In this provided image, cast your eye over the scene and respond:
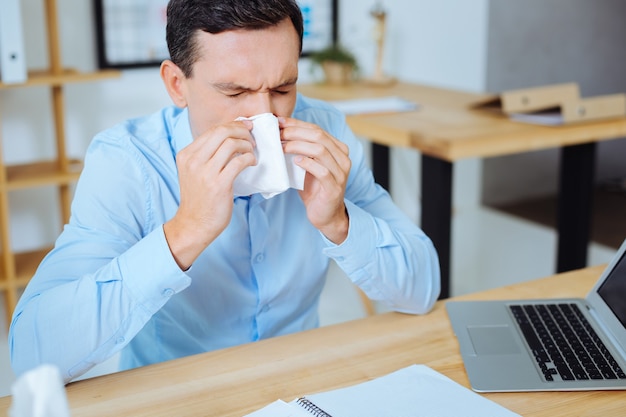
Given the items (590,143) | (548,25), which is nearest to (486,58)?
(548,25)

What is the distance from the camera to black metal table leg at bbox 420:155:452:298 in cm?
235

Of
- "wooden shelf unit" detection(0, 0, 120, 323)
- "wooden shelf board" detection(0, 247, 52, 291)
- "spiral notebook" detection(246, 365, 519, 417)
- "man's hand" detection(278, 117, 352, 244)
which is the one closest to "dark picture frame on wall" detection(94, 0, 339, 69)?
"wooden shelf unit" detection(0, 0, 120, 323)

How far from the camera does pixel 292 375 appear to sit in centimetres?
110

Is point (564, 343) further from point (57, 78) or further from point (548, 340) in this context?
point (57, 78)

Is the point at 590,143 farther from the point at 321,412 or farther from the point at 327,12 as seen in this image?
the point at 321,412

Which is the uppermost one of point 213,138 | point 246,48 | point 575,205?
point 246,48

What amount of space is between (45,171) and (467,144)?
5.37ft

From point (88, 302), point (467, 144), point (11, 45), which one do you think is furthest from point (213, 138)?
point (11, 45)

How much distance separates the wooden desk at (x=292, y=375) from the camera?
3.35 ft

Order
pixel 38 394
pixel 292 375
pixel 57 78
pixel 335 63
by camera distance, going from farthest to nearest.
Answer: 1. pixel 335 63
2. pixel 57 78
3. pixel 292 375
4. pixel 38 394

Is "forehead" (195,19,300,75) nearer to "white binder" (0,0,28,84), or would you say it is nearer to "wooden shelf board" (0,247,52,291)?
"white binder" (0,0,28,84)

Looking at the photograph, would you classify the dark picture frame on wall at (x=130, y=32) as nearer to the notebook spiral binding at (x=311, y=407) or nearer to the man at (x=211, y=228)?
the man at (x=211, y=228)

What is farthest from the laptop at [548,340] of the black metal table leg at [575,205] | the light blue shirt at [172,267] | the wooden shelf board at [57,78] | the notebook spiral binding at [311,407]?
the wooden shelf board at [57,78]

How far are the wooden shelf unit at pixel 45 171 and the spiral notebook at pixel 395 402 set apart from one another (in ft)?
6.96
